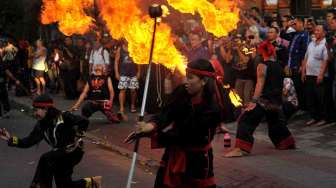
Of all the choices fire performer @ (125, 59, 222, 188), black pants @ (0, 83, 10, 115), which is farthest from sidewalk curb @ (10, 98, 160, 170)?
fire performer @ (125, 59, 222, 188)

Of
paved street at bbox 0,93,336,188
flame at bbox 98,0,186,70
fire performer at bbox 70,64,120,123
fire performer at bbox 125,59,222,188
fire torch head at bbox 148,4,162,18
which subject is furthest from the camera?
fire performer at bbox 70,64,120,123

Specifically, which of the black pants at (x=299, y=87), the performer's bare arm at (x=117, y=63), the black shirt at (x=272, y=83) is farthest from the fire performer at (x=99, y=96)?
the black shirt at (x=272, y=83)

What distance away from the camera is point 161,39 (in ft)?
23.5

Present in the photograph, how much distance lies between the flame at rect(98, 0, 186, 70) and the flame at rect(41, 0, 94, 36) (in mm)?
991

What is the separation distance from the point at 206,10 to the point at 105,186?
2.61 meters

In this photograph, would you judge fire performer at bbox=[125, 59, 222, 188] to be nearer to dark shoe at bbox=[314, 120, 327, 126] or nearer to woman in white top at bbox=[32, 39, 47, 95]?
dark shoe at bbox=[314, 120, 327, 126]

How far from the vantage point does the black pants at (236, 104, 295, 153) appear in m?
9.15

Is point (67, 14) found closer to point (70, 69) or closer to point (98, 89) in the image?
point (98, 89)

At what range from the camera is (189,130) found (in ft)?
16.6

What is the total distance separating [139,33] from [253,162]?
8.38 feet

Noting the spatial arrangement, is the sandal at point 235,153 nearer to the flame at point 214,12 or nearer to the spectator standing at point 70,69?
the flame at point 214,12

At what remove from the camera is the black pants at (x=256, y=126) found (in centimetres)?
915

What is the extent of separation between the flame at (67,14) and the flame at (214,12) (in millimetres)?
2072

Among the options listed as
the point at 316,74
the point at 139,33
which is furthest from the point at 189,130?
the point at 316,74
